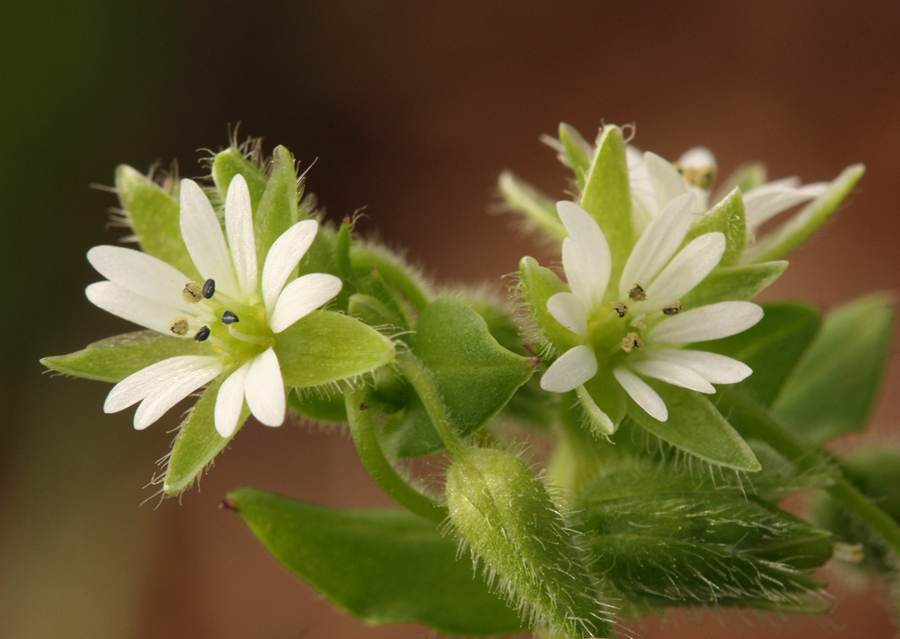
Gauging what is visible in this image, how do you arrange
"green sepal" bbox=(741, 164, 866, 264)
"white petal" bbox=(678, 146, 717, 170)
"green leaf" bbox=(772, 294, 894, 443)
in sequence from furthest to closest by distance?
"green leaf" bbox=(772, 294, 894, 443), "white petal" bbox=(678, 146, 717, 170), "green sepal" bbox=(741, 164, 866, 264)

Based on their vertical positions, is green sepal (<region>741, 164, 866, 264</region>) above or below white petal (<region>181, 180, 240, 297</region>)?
above

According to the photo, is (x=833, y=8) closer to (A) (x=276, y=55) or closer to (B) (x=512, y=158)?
(B) (x=512, y=158)

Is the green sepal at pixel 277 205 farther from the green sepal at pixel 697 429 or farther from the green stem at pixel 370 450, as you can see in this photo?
the green sepal at pixel 697 429

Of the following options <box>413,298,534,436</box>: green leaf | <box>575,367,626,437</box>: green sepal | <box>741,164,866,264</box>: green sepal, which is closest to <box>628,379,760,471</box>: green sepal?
<box>575,367,626,437</box>: green sepal

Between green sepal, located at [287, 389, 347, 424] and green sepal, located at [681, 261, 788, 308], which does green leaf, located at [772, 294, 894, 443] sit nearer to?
green sepal, located at [681, 261, 788, 308]

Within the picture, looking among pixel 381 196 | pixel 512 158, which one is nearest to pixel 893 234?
pixel 512 158

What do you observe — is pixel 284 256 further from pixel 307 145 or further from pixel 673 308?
pixel 307 145

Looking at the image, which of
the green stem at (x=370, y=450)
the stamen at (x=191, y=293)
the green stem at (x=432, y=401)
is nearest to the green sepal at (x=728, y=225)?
the green stem at (x=432, y=401)

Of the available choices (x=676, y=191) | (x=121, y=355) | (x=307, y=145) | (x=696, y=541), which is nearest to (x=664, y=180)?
(x=676, y=191)
